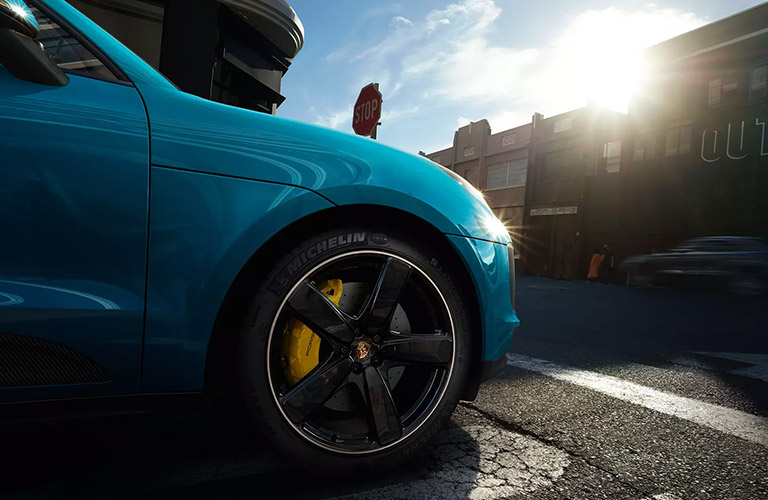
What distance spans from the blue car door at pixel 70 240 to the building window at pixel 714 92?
2320 centimetres

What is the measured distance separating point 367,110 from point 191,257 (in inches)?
218

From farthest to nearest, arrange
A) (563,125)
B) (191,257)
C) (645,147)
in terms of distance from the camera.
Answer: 1. (563,125)
2. (645,147)
3. (191,257)

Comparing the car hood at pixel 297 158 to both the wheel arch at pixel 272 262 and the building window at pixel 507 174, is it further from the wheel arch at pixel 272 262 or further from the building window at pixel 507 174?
the building window at pixel 507 174

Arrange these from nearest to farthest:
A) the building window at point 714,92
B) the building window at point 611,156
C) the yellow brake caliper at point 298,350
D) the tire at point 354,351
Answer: the tire at point 354,351 < the yellow brake caliper at point 298,350 < the building window at point 714,92 < the building window at point 611,156

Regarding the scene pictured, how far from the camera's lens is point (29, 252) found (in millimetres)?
1267

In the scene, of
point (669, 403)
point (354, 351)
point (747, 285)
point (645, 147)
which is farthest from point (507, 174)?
point (354, 351)

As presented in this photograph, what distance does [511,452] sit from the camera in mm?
1937

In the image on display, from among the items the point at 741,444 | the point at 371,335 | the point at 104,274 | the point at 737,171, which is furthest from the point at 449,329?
the point at 737,171

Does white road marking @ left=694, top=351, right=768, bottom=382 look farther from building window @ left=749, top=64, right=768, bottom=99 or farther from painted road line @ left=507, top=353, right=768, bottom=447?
building window @ left=749, top=64, right=768, bottom=99

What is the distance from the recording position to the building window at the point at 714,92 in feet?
63.4

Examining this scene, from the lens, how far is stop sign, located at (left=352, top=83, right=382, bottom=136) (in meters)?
6.34

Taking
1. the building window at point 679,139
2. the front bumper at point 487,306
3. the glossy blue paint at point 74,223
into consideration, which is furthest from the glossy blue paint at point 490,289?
the building window at point 679,139

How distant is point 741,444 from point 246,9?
7.13 metres

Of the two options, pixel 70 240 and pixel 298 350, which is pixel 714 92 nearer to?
pixel 298 350
